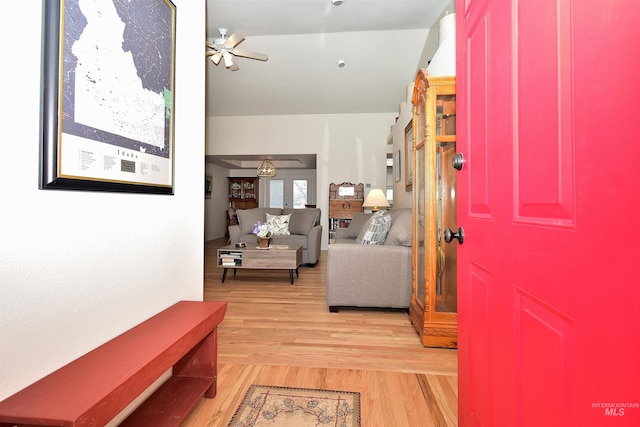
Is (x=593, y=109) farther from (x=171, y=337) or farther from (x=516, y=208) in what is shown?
(x=171, y=337)

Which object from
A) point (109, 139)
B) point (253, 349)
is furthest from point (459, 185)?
point (253, 349)

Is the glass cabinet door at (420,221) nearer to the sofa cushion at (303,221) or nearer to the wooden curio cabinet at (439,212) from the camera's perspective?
the wooden curio cabinet at (439,212)

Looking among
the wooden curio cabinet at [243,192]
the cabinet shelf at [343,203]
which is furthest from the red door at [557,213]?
the wooden curio cabinet at [243,192]

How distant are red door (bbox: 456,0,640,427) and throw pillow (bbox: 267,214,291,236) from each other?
4830mm

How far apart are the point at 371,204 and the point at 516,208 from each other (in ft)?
15.0

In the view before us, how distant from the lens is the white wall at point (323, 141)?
24.3 ft

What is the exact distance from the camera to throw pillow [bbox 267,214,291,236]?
5811mm

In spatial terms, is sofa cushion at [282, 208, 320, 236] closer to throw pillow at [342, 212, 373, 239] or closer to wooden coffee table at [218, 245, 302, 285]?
throw pillow at [342, 212, 373, 239]

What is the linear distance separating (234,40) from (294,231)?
3.18m

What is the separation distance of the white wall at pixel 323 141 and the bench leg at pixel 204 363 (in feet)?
19.5

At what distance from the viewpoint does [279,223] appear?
5895 mm

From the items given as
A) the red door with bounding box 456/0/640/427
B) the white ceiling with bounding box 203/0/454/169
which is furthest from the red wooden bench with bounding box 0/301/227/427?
the white ceiling with bounding box 203/0/454/169

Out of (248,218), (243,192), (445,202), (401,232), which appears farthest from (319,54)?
(243,192)

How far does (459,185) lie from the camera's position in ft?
4.42
